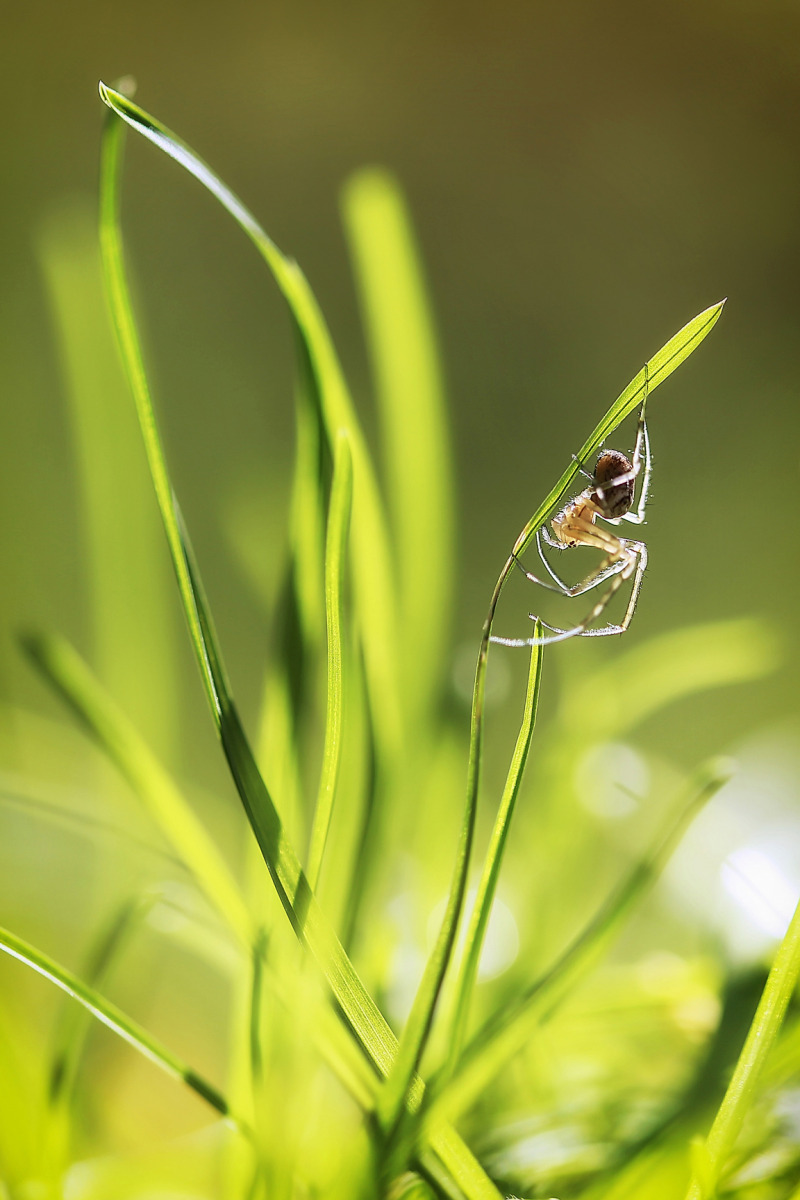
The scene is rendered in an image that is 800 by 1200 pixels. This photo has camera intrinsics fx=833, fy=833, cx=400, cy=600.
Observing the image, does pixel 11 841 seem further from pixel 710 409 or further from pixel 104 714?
pixel 710 409

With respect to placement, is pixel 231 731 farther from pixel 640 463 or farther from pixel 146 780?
pixel 640 463

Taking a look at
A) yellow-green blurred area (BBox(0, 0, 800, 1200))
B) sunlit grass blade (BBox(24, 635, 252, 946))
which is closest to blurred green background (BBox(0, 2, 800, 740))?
yellow-green blurred area (BBox(0, 0, 800, 1200))

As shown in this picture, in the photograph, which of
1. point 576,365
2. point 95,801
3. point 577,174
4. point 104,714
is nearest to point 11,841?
point 95,801

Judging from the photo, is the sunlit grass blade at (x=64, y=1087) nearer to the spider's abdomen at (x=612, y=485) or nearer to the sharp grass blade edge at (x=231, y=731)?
the sharp grass blade edge at (x=231, y=731)

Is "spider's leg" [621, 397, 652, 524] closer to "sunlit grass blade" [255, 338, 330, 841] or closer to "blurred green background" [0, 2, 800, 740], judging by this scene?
"sunlit grass blade" [255, 338, 330, 841]

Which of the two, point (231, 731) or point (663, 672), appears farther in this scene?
point (663, 672)

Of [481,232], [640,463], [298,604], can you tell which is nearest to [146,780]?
[298,604]

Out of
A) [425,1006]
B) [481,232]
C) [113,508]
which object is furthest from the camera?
[481,232]
